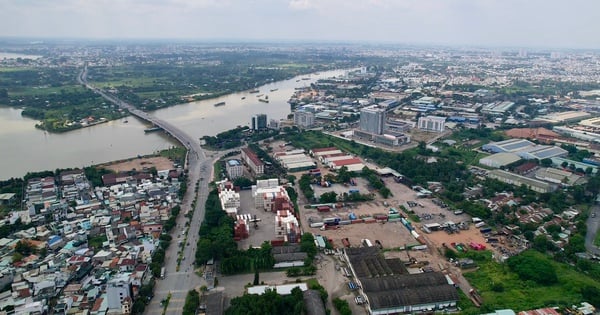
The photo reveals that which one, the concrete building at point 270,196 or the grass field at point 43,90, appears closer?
the concrete building at point 270,196

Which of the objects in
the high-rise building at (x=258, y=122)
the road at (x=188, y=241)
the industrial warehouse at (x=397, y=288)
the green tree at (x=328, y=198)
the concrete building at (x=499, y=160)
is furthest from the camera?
the high-rise building at (x=258, y=122)

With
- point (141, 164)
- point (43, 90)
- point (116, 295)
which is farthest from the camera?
point (43, 90)

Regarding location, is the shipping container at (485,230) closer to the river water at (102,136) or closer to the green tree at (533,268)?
the green tree at (533,268)

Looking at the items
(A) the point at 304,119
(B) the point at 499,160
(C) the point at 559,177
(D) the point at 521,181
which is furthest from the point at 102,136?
(C) the point at 559,177

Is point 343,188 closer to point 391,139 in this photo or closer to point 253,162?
point 253,162

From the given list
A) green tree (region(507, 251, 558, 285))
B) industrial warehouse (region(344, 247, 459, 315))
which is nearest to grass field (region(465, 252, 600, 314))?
green tree (region(507, 251, 558, 285))

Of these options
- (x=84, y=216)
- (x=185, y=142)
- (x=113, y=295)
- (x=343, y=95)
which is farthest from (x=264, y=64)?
(x=113, y=295)

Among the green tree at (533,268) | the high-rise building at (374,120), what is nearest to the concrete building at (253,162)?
the high-rise building at (374,120)

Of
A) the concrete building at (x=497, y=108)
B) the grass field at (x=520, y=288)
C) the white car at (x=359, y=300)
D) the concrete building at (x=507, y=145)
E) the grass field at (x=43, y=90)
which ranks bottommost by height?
the white car at (x=359, y=300)
